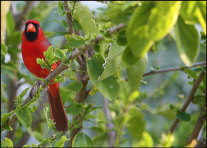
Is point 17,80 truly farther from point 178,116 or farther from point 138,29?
point 138,29

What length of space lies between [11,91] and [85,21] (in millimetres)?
1275

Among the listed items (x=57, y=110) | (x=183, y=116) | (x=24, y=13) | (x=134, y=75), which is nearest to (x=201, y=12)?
(x=134, y=75)

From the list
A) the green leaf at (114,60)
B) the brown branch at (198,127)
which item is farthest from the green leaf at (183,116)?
the green leaf at (114,60)

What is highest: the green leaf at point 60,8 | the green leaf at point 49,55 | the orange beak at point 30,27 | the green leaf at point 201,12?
the green leaf at point 201,12

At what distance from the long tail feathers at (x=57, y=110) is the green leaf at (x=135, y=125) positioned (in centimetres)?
24

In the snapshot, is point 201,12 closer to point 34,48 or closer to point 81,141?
point 81,141

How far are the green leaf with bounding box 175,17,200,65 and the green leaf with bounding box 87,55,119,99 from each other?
1.04ft

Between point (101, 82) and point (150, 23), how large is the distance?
1.24ft

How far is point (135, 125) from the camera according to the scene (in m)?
1.57

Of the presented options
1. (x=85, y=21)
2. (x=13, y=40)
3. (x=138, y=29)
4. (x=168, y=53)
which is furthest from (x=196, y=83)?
(x=168, y=53)

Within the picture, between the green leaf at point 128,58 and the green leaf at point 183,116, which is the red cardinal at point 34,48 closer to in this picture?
the green leaf at point 183,116

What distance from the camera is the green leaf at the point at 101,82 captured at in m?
0.77

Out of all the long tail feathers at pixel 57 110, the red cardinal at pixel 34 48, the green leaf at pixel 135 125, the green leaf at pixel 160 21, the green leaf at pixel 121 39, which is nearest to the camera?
the green leaf at pixel 160 21

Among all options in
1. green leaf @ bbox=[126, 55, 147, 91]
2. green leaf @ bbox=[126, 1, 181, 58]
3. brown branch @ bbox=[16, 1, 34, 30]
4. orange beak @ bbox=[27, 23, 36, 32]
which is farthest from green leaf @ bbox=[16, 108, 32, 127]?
brown branch @ bbox=[16, 1, 34, 30]
